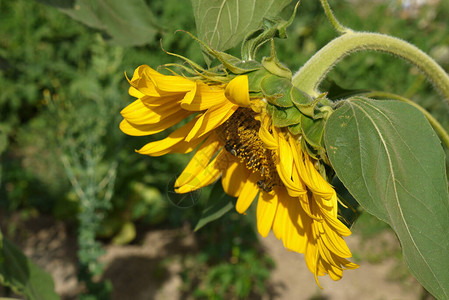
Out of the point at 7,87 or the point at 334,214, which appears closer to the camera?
the point at 334,214

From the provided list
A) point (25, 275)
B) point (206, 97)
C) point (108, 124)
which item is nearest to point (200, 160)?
point (206, 97)

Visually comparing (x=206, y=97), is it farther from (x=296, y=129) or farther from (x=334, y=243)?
(x=334, y=243)

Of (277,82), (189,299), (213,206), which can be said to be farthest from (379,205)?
(189,299)

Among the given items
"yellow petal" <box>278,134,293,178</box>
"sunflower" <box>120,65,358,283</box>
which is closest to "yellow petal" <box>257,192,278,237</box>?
"sunflower" <box>120,65,358,283</box>

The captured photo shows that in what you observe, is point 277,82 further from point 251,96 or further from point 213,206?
point 213,206

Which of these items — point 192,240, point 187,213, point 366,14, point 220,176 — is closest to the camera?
point 220,176

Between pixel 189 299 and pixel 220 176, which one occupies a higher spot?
pixel 220 176

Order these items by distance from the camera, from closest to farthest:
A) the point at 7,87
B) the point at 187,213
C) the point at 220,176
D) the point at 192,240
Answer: the point at 220,176, the point at 187,213, the point at 192,240, the point at 7,87
